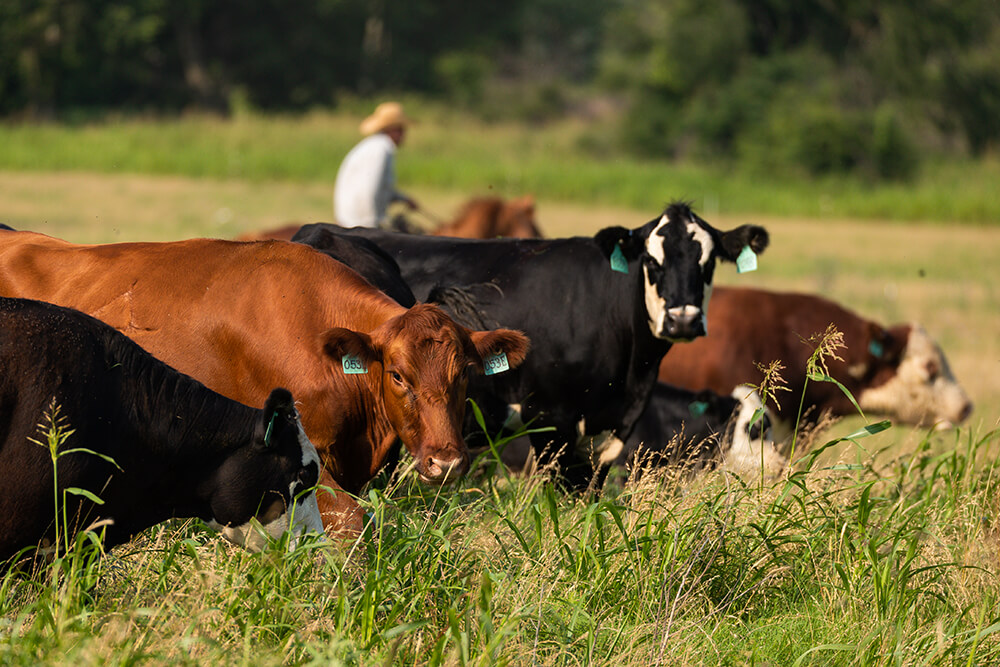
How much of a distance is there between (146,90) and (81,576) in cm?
4694

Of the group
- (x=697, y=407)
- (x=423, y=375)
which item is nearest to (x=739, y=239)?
(x=697, y=407)

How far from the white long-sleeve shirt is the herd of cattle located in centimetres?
302

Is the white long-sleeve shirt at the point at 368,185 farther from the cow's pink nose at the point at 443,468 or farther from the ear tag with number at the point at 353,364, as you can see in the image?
the cow's pink nose at the point at 443,468

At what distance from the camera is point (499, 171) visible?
101 feet

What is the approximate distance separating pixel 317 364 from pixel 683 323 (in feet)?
6.56

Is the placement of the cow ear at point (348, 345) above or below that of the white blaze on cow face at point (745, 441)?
above

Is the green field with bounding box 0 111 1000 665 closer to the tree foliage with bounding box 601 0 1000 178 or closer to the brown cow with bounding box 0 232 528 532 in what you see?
the brown cow with bounding box 0 232 528 532

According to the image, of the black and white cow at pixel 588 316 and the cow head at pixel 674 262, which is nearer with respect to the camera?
the cow head at pixel 674 262

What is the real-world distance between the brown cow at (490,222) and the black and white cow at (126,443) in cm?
790

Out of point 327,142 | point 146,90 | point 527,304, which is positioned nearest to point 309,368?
point 527,304

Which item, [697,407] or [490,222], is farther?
[490,222]

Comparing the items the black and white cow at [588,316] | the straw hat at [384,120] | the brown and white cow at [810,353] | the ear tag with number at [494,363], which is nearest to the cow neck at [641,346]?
the black and white cow at [588,316]

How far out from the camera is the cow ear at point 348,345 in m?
4.63

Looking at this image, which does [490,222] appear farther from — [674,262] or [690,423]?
[674,262]
